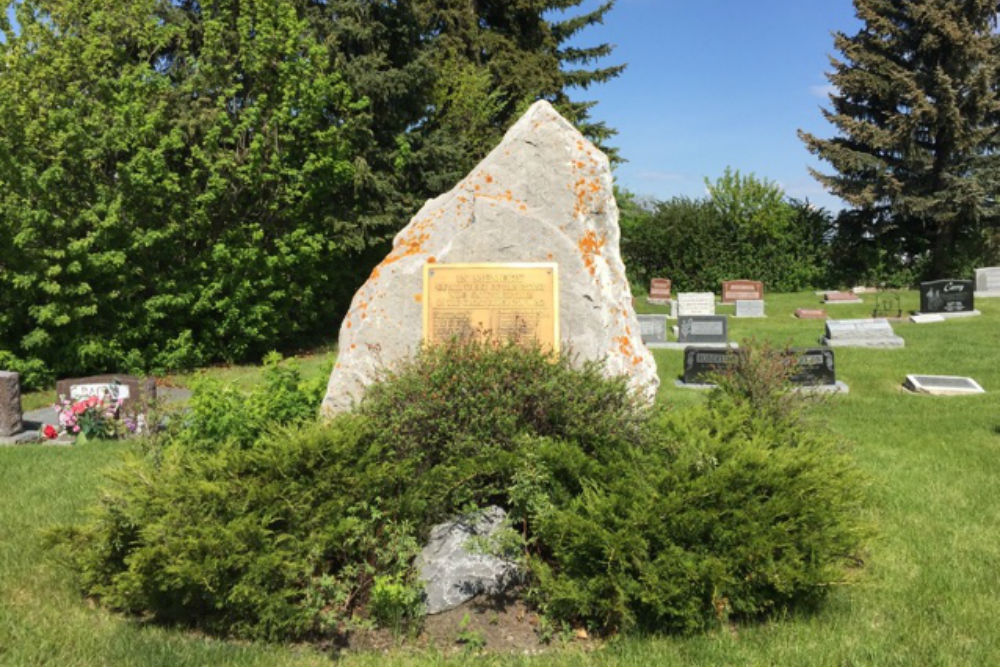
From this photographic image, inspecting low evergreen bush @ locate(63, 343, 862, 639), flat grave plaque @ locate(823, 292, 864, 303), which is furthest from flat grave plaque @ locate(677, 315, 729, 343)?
flat grave plaque @ locate(823, 292, 864, 303)

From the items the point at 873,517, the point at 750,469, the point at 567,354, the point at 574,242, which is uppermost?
the point at 574,242

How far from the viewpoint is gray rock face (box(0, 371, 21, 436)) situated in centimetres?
907

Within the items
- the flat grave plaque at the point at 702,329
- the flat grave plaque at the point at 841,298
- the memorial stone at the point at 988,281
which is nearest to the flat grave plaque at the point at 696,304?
the flat grave plaque at the point at 702,329

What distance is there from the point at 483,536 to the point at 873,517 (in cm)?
318

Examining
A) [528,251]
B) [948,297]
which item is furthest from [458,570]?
[948,297]

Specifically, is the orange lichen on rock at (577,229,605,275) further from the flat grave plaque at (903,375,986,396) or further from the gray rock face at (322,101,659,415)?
the flat grave plaque at (903,375,986,396)

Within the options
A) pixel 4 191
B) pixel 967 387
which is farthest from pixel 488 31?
pixel 967 387

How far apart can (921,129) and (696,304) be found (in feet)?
57.5

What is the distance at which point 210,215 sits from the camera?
15.7 m

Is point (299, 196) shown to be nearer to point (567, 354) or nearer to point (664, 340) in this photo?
point (664, 340)

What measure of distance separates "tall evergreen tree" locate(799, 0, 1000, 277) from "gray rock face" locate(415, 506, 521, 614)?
31628mm

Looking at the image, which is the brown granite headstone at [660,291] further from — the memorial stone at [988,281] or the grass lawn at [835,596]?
the grass lawn at [835,596]

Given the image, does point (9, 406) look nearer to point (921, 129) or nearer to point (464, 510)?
point (464, 510)

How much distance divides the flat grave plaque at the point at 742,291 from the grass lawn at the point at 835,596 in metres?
17.6
